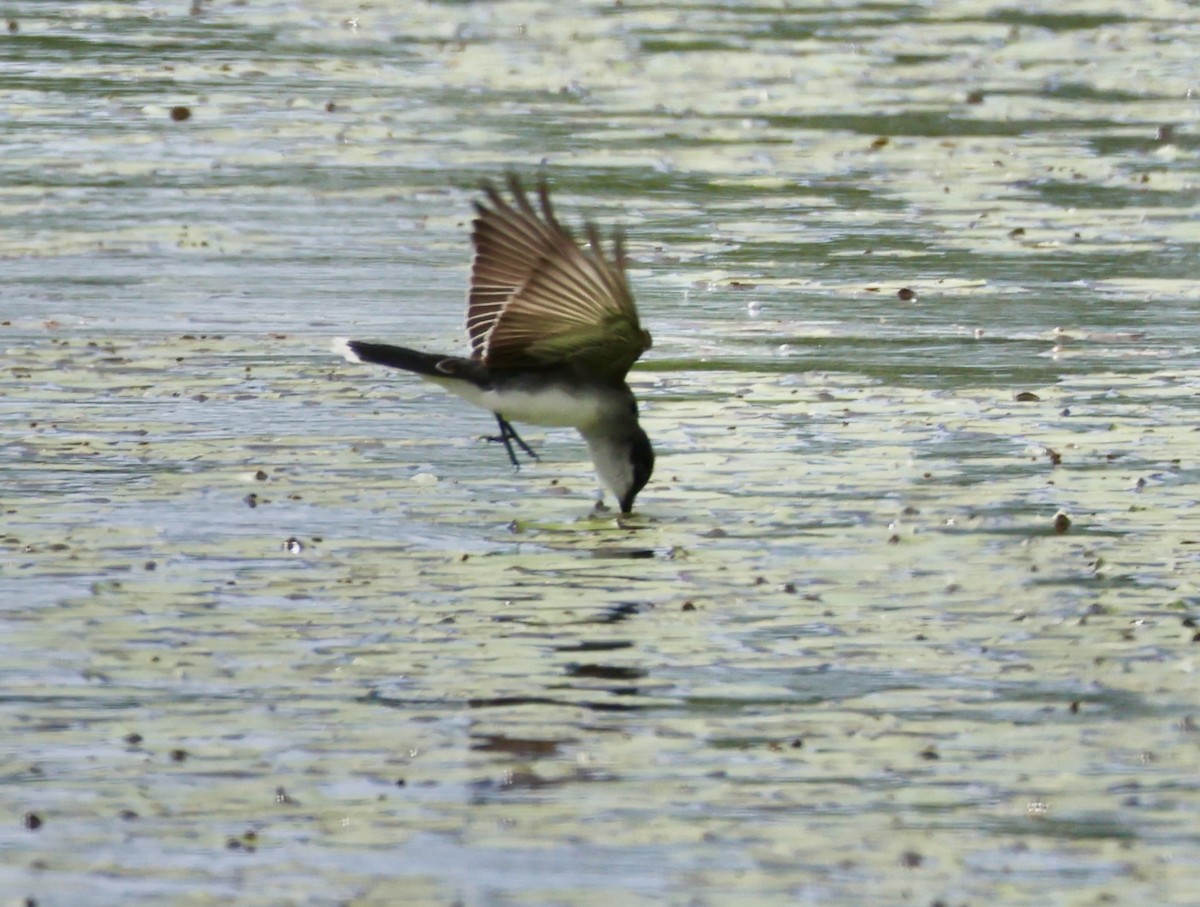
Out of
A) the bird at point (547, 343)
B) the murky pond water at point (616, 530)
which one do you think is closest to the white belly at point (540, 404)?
the bird at point (547, 343)

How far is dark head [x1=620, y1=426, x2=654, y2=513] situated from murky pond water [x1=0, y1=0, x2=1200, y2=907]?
10cm

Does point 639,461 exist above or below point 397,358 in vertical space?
below

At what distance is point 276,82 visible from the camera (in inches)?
670

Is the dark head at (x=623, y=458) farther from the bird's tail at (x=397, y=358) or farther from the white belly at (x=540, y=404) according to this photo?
A: the bird's tail at (x=397, y=358)

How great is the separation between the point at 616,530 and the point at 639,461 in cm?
19

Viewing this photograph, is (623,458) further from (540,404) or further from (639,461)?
(540,404)

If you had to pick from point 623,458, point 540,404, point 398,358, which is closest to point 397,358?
point 398,358

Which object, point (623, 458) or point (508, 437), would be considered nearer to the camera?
point (623, 458)

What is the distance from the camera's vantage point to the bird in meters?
7.35

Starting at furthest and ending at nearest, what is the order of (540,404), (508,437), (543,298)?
(508,437) → (540,404) → (543,298)

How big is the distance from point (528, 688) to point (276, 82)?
1147 centimetres

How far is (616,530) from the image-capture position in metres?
7.59

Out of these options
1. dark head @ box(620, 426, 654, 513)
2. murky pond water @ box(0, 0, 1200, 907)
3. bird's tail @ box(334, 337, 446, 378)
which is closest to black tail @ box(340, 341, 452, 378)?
bird's tail @ box(334, 337, 446, 378)

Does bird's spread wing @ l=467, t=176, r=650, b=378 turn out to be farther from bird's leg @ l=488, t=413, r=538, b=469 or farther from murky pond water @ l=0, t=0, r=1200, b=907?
murky pond water @ l=0, t=0, r=1200, b=907
